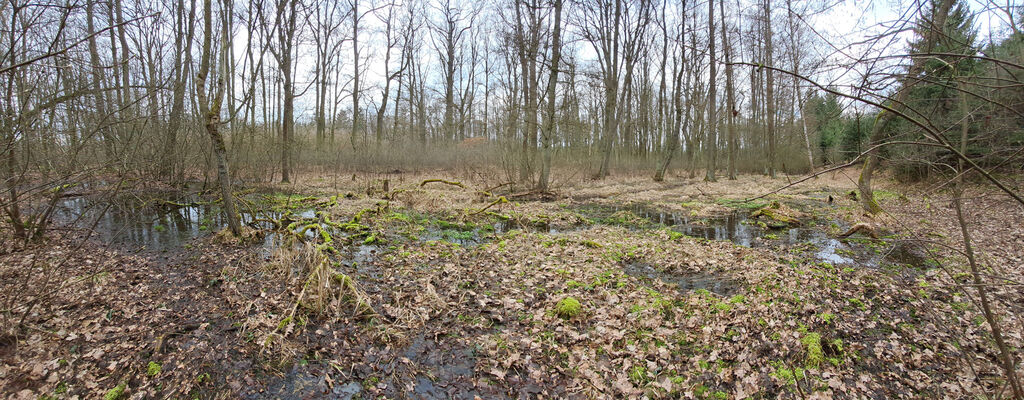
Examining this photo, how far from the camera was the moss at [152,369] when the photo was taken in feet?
11.0

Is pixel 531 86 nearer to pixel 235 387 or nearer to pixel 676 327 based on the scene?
pixel 676 327

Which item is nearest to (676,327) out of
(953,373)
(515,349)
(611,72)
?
(515,349)

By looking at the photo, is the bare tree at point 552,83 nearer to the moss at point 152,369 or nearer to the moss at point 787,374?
the moss at point 787,374

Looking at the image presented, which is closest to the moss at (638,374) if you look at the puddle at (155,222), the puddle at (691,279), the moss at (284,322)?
the puddle at (691,279)

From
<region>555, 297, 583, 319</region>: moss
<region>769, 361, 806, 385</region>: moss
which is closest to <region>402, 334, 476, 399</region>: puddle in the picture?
<region>555, 297, 583, 319</region>: moss

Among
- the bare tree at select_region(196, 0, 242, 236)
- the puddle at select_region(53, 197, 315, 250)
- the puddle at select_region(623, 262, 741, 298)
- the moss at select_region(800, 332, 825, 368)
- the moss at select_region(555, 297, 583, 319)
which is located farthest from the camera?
the puddle at select_region(53, 197, 315, 250)

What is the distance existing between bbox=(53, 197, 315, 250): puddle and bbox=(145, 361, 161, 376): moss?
3688 mm

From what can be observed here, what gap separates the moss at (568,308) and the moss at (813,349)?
2056mm

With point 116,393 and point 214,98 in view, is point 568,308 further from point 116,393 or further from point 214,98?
point 214,98

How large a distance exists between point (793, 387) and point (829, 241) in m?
5.62

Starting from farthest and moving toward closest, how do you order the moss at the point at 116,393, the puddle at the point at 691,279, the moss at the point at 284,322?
the puddle at the point at 691,279
the moss at the point at 284,322
the moss at the point at 116,393

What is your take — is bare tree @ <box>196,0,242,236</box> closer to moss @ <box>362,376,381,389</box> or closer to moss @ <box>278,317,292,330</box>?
moss @ <box>278,317,292,330</box>

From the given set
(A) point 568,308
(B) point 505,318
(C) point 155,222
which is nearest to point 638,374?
(A) point 568,308

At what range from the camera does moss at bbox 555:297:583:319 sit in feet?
14.7
